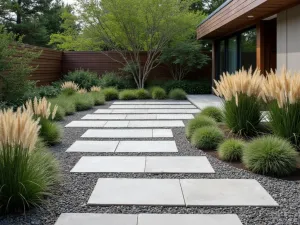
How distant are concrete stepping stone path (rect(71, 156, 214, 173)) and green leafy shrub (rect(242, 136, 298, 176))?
1.59 ft

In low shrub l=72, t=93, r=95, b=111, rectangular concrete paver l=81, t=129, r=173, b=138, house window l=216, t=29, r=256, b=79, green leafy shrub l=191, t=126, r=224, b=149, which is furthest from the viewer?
house window l=216, t=29, r=256, b=79

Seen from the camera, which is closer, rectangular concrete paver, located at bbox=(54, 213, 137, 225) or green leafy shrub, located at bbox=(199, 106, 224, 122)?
rectangular concrete paver, located at bbox=(54, 213, 137, 225)

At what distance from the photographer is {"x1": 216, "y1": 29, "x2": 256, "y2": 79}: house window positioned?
11.1 meters

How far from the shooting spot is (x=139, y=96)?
48.0 feet

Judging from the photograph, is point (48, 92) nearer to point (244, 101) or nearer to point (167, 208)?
point (244, 101)

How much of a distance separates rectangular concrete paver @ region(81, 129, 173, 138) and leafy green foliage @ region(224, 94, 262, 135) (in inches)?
51.7

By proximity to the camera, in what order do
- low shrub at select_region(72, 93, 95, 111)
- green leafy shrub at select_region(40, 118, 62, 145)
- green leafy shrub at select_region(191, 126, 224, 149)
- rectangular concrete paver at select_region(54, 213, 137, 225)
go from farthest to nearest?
low shrub at select_region(72, 93, 95, 111) → green leafy shrub at select_region(40, 118, 62, 145) → green leafy shrub at select_region(191, 126, 224, 149) → rectangular concrete paver at select_region(54, 213, 137, 225)

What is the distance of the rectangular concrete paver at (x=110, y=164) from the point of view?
4.30 metres

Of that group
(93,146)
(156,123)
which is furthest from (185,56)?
(93,146)

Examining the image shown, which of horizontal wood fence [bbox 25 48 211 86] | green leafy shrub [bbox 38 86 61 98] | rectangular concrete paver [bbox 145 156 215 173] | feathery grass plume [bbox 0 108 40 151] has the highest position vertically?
horizontal wood fence [bbox 25 48 211 86]

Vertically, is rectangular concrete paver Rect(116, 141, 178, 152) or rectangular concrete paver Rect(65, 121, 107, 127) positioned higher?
rectangular concrete paver Rect(65, 121, 107, 127)

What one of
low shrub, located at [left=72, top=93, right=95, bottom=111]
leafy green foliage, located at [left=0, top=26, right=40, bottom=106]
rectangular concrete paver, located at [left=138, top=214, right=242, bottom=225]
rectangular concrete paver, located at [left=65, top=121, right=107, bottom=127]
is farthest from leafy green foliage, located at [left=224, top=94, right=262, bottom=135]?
low shrub, located at [left=72, top=93, right=95, bottom=111]

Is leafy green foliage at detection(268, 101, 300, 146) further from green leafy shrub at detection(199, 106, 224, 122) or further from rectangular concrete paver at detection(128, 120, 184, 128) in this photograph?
rectangular concrete paver at detection(128, 120, 184, 128)

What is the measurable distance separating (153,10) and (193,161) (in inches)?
409
